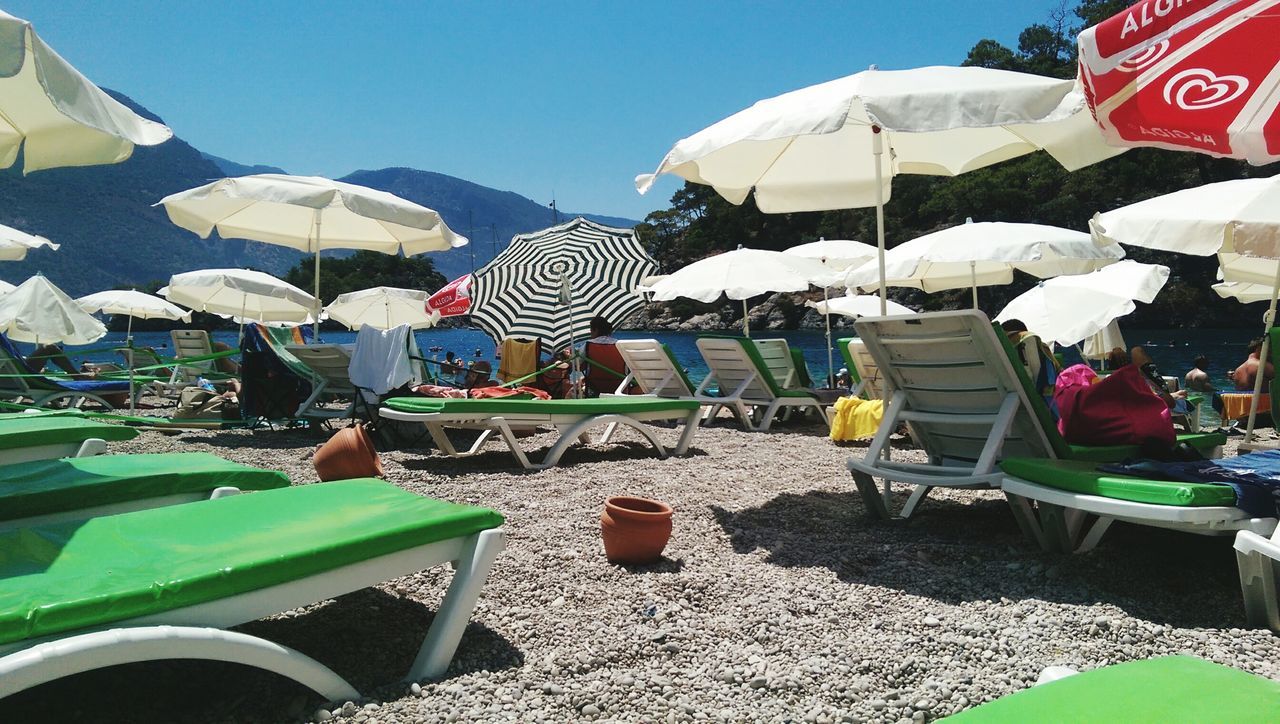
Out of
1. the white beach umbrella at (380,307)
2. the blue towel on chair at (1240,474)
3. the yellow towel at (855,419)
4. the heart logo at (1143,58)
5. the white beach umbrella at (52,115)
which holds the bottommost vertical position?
the yellow towel at (855,419)

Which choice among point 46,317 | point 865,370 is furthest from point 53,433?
point 46,317

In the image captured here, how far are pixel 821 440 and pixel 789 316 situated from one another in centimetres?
6038

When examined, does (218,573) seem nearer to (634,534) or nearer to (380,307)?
(634,534)

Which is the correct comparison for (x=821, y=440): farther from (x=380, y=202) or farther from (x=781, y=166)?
(x=380, y=202)

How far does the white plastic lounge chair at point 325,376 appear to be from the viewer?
7.48 meters

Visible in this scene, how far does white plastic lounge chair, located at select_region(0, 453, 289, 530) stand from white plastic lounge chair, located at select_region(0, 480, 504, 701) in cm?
42

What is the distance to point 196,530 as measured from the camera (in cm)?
242

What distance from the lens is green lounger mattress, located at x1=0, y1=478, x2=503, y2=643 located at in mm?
1818

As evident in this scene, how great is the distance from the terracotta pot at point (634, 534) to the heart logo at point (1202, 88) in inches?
98.6

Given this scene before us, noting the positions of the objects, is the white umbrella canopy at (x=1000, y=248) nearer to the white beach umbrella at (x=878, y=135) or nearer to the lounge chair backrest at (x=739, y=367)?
the white beach umbrella at (x=878, y=135)

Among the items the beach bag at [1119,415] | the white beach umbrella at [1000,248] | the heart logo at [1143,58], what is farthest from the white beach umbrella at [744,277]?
the heart logo at [1143,58]

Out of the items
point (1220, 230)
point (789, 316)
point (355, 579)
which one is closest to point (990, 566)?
point (355, 579)

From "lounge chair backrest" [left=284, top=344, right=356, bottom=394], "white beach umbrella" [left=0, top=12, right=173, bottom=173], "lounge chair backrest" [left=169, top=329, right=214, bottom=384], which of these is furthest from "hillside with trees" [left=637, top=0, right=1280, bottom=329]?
"white beach umbrella" [left=0, top=12, right=173, bottom=173]

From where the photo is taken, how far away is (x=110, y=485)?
3.02 metres
